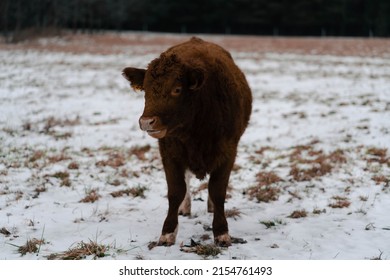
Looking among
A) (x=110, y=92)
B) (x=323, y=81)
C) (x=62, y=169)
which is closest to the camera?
(x=62, y=169)

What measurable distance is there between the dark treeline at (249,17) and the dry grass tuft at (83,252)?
56.5m

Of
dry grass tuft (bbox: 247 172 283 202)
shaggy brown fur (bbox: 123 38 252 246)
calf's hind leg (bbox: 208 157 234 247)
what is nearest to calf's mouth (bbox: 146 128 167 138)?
shaggy brown fur (bbox: 123 38 252 246)

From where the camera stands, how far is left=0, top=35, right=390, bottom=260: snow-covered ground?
4.58 metres

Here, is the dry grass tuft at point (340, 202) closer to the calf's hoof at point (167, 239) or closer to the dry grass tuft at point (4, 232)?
the calf's hoof at point (167, 239)

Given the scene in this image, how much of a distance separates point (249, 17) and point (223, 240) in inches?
2626

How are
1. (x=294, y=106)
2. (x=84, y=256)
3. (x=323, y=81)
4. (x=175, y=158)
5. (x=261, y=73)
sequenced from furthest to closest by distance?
(x=261, y=73) → (x=323, y=81) → (x=294, y=106) → (x=175, y=158) → (x=84, y=256)

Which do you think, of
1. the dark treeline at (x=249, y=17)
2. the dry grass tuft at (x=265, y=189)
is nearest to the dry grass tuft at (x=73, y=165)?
the dry grass tuft at (x=265, y=189)

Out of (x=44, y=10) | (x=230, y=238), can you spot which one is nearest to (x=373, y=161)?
(x=230, y=238)

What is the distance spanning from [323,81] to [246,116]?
1295 centimetres

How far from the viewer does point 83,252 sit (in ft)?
13.4

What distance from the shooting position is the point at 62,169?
721 centimetres

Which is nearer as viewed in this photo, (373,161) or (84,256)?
(84,256)

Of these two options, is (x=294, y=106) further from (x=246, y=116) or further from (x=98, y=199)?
(x=98, y=199)

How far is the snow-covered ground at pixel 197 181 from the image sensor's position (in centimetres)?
458
